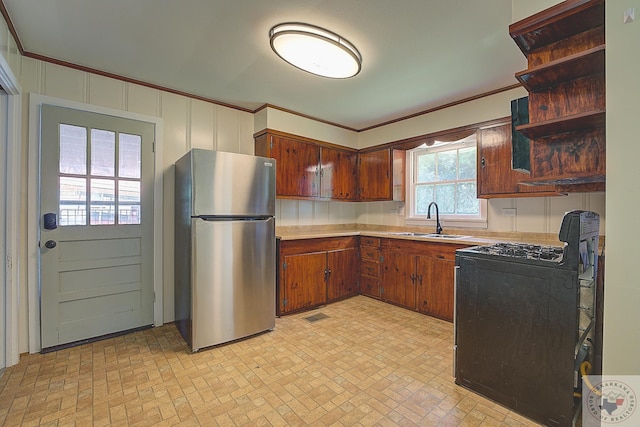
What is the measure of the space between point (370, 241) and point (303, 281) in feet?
3.68

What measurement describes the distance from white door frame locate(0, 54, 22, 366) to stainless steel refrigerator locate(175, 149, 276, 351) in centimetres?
114

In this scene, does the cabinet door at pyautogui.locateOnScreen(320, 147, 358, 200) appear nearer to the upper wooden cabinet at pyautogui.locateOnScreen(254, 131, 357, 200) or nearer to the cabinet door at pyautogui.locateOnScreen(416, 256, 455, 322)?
the upper wooden cabinet at pyautogui.locateOnScreen(254, 131, 357, 200)

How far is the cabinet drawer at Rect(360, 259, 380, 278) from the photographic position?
3.85 meters

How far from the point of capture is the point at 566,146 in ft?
5.06

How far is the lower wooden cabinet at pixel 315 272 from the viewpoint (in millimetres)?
3289

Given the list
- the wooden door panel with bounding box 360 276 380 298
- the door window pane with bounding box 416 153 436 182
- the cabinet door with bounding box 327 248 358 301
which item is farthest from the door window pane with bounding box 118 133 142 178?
the door window pane with bounding box 416 153 436 182

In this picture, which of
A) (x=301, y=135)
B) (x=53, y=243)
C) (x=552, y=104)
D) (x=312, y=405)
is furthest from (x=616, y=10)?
(x=53, y=243)

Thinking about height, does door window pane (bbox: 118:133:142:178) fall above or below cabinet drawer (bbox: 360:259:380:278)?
above

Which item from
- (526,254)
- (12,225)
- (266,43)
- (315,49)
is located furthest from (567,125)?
(12,225)

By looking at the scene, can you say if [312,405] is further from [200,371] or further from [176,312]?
[176,312]

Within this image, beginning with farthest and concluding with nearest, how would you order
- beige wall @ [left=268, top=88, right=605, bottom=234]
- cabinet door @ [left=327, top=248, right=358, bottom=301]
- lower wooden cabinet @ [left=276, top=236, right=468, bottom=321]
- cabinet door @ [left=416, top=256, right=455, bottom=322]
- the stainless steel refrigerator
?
cabinet door @ [left=327, top=248, right=358, bottom=301] < lower wooden cabinet @ [left=276, top=236, right=468, bottom=321] < cabinet door @ [left=416, top=256, right=455, bottom=322] < beige wall @ [left=268, top=88, right=605, bottom=234] < the stainless steel refrigerator

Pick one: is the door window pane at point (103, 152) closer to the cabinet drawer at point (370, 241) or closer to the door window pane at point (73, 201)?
the door window pane at point (73, 201)

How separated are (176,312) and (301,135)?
2532 millimetres

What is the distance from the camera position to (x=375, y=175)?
14.0 ft
